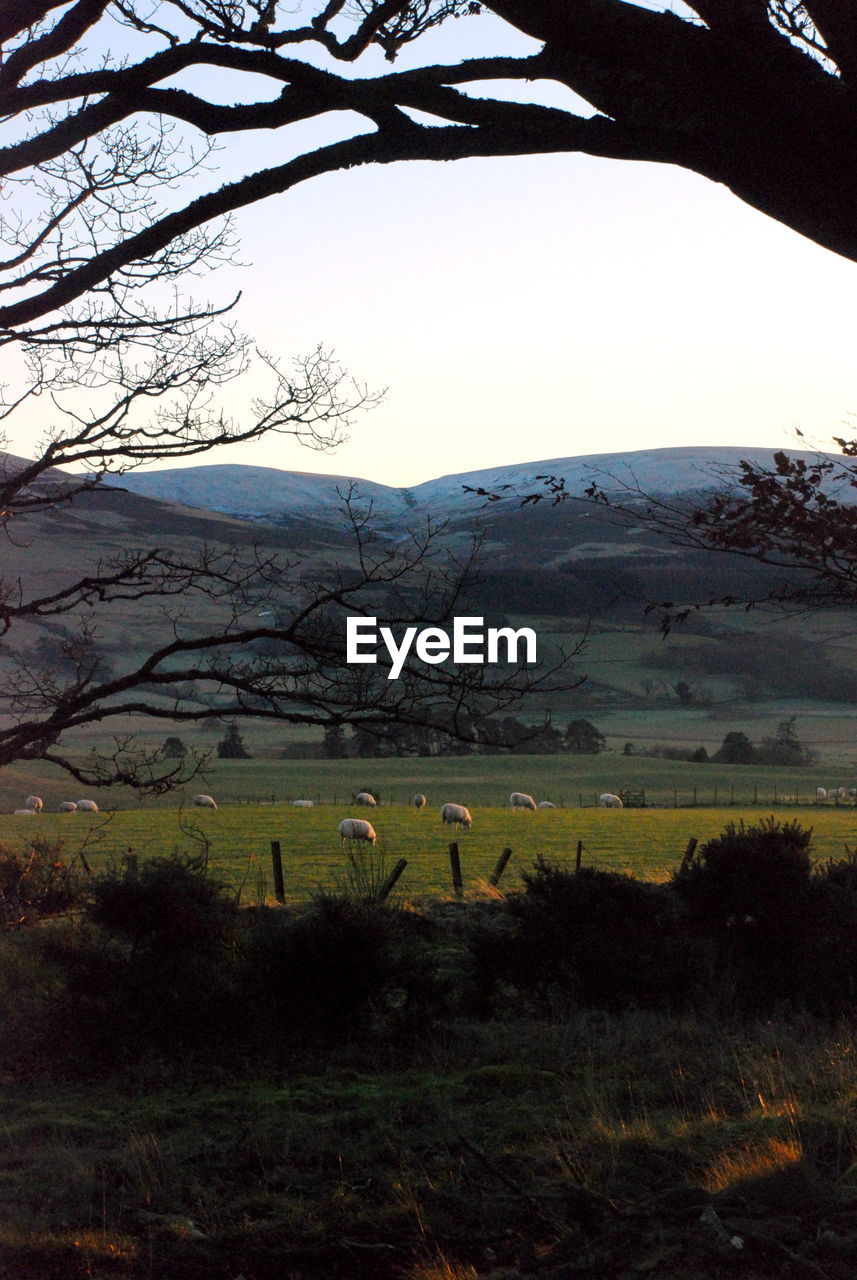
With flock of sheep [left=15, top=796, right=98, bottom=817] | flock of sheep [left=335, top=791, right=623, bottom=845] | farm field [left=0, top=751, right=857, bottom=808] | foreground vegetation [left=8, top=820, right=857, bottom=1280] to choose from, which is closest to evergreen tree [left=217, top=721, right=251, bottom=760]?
farm field [left=0, top=751, right=857, bottom=808]

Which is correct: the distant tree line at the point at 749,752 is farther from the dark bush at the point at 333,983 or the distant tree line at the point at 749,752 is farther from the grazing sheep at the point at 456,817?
the dark bush at the point at 333,983

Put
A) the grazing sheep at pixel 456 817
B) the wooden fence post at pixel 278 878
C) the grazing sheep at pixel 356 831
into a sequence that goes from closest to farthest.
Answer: the wooden fence post at pixel 278 878 → the grazing sheep at pixel 356 831 → the grazing sheep at pixel 456 817

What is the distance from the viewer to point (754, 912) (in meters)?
12.6

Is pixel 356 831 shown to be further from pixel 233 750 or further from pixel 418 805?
pixel 233 750

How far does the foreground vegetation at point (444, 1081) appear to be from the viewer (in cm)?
521

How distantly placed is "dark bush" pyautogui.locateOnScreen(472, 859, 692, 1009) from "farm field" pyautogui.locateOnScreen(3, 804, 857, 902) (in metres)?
10.3

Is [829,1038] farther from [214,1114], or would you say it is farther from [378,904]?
[214,1114]

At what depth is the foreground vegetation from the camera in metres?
5.21

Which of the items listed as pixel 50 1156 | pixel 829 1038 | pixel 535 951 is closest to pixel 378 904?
pixel 535 951

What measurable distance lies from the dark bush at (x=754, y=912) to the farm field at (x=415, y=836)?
1009cm

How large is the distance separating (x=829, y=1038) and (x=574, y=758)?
9342cm

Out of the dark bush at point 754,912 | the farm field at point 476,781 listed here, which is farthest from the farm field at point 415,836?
the dark bush at point 754,912

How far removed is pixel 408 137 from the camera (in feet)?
17.8

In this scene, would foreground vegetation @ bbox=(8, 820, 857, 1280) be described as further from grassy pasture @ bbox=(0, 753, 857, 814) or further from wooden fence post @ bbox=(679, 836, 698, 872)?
grassy pasture @ bbox=(0, 753, 857, 814)
